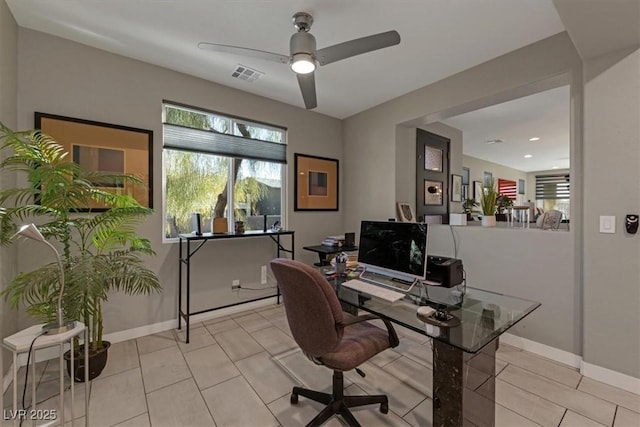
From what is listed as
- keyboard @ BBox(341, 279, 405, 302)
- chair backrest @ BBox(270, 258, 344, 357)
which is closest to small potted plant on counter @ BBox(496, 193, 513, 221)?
keyboard @ BBox(341, 279, 405, 302)

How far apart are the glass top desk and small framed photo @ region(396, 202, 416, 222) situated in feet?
5.91

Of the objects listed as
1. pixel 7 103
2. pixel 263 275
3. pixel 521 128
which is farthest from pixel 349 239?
pixel 521 128

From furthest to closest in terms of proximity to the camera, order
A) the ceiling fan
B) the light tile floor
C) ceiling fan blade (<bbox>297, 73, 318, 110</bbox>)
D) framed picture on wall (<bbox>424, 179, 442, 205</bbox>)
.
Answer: framed picture on wall (<bbox>424, 179, 442, 205</bbox>), ceiling fan blade (<bbox>297, 73, 318, 110</bbox>), the ceiling fan, the light tile floor

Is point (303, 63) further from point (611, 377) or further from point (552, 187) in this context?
point (552, 187)

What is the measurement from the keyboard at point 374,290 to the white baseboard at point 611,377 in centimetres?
162

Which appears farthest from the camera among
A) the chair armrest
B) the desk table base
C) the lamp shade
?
the chair armrest

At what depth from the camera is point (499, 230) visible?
2664 millimetres

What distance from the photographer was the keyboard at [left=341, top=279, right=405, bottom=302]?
70.8 inches

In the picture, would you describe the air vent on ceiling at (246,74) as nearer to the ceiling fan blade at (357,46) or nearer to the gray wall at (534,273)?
the ceiling fan blade at (357,46)

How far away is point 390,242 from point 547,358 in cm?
176

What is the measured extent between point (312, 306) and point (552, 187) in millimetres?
Answer: 10804

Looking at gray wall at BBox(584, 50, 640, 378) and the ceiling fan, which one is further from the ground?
the ceiling fan

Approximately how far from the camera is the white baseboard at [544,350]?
2.21m

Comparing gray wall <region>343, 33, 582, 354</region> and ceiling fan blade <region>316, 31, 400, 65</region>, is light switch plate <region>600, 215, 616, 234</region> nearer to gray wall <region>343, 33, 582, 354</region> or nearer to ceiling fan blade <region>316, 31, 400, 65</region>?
gray wall <region>343, 33, 582, 354</region>
